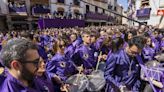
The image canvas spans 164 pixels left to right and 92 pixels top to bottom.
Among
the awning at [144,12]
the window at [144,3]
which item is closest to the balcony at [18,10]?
the awning at [144,12]

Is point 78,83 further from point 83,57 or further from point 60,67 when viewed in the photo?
point 83,57

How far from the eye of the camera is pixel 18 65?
2.38 m

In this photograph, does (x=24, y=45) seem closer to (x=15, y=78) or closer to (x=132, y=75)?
(x=15, y=78)

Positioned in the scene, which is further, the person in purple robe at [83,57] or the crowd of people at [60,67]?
the person in purple robe at [83,57]

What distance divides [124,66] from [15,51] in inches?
95.4

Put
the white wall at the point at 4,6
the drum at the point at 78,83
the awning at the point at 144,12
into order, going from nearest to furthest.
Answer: the drum at the point at 78,83 → the white wall at the point at 4,6 → the awning at the point at 144,12

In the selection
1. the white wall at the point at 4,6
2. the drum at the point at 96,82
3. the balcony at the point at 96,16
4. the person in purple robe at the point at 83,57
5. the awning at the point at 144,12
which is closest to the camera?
the drum at the point at 96,82

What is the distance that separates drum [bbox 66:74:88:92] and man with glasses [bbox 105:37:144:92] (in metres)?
0.41

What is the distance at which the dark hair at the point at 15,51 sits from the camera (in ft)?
7.70

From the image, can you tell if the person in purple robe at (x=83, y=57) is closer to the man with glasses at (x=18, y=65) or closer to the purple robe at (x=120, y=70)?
the purple robe at (x=120, y=70)

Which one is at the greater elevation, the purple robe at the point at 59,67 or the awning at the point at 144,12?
the awning at the point at 144,12

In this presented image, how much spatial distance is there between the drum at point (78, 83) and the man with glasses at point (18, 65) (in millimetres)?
1685

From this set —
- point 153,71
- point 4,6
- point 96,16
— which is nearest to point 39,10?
point 4,6

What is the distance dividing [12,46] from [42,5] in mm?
31115
